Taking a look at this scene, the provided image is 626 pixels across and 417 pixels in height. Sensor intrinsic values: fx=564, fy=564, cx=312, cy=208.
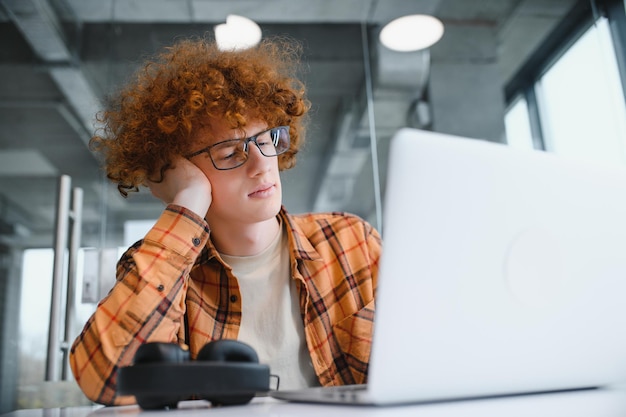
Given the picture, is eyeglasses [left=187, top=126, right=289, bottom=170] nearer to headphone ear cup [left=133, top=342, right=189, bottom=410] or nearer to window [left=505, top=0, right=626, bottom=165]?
headphone ear cup [left=133, top=342, right=189, bottom=410]

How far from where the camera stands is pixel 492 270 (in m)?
0.51

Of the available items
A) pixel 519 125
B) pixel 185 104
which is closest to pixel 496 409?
pixel 185 104

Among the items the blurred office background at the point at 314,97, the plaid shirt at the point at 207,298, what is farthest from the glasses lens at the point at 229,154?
the blurred office background at the point at 314,97

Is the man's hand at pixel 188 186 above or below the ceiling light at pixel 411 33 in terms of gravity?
below

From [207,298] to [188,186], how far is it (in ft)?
0.77

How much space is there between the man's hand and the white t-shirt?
17 cm

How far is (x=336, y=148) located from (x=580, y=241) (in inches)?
83.8

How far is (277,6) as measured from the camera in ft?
9.34

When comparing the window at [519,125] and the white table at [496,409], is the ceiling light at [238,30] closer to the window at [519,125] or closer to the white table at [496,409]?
the window at [519,125]

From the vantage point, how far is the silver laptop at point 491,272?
47 centimetres

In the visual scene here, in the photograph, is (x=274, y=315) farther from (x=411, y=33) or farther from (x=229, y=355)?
(x=411, y=33)

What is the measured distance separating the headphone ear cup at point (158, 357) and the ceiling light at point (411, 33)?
2532 mm

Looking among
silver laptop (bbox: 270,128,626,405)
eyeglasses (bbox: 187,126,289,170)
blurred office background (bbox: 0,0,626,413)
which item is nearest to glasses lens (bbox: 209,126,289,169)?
eyeglasses (bbox: 187,126,289,170)

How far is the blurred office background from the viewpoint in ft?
7.69
